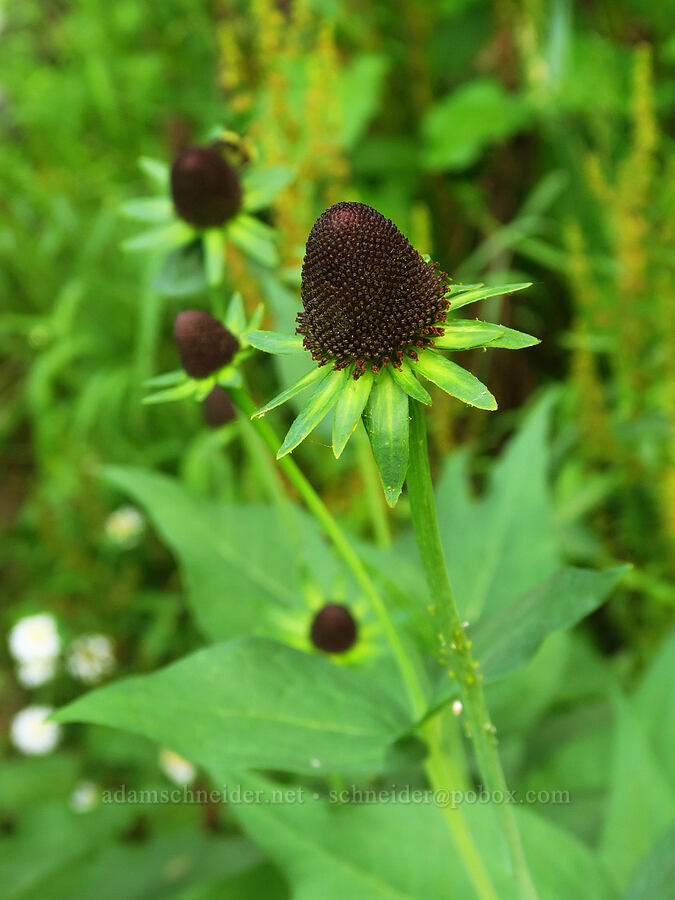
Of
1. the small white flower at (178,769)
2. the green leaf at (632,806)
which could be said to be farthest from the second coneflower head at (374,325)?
the small white flower at (178,769)

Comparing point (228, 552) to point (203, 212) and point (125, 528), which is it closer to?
point (203, 212)

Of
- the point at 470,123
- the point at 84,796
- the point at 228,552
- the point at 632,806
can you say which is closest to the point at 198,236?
the point at 228,552

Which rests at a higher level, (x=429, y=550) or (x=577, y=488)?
(x=429, y=550)

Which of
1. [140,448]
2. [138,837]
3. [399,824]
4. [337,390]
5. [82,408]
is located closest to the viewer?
[337,390]

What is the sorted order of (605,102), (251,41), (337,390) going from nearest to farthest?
(337,390) → (605,102) → (251,41)

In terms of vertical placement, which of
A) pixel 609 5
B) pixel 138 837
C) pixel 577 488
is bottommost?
pixel 138 837

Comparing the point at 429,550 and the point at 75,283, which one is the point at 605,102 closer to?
the point at 75,283

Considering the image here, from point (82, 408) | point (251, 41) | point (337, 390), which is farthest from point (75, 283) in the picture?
point (337, 390)

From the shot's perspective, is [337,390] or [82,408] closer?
[337,390]
